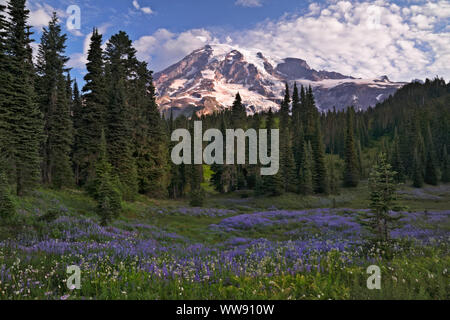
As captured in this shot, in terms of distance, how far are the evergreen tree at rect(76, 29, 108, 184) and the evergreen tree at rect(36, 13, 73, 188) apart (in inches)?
86.7

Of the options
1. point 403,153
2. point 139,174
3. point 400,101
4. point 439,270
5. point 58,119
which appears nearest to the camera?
point 439,270

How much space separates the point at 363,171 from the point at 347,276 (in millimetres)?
91161

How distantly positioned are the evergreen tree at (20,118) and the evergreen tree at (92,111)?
10211 millimetres

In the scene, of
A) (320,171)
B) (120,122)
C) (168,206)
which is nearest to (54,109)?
(120,122)

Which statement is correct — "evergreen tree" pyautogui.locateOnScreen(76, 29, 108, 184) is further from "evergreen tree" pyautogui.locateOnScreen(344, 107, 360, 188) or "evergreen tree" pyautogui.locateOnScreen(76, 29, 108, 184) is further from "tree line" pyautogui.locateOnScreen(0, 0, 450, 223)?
"evergreen tree" pyautogui.locateOnScreen(344, 107, 360, 188)

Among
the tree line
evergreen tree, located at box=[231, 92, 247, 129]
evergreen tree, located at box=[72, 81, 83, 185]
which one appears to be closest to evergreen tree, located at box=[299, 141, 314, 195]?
the tree line

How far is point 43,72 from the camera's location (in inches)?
1332

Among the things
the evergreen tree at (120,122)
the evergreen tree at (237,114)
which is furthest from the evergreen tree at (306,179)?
the evergreen tree at (120,122)

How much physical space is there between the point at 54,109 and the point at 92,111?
451 centimetres

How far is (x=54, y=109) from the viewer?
3228 cm

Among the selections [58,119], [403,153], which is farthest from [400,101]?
[58,119]

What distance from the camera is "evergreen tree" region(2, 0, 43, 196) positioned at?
19141 mm

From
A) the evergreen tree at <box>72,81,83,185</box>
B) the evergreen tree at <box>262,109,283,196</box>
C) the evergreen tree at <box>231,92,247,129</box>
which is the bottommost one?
the evergreen tree at <box>262,109,283,196</box>
